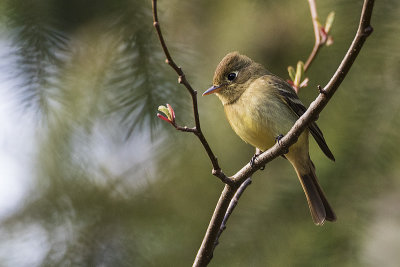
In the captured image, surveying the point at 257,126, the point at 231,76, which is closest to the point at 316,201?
the point at 257,126

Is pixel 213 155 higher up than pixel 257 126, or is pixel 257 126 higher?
pixel 213 155

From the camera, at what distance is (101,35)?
2141 millimetres

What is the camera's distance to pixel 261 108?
2586mm

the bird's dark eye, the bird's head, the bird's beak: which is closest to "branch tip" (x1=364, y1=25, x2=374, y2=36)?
the bird's beak

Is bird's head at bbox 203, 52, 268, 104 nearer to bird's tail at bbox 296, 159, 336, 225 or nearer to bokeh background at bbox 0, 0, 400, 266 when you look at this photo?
bokeh background at bbox 0, 0, 400, 266

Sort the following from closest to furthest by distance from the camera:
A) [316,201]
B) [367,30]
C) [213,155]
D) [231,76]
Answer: [367,30] < [213,155] < [316,201] < [231,76]

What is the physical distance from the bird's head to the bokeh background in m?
0.20

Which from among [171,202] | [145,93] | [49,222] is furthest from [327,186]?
[49,222]

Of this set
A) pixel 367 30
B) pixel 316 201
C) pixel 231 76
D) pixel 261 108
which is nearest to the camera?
pixel 367 30

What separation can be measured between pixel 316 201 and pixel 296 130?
2.11 ft

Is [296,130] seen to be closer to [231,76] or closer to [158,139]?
[158,139]

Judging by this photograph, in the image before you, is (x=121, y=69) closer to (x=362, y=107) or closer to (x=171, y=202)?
(x=171, y=202)

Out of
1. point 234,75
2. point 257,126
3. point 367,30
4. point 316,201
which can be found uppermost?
point 367,30

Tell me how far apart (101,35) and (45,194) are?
0.73 m
